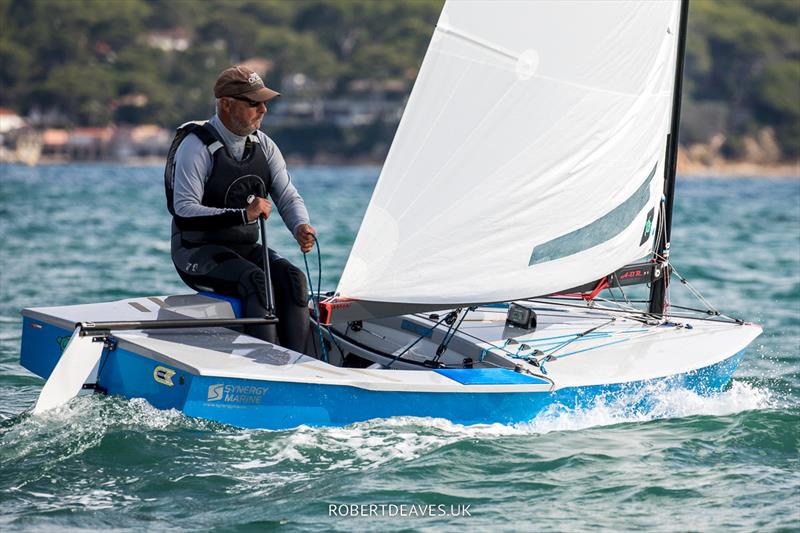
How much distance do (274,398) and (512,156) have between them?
1654 mm

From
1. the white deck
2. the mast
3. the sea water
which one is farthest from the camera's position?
the mast

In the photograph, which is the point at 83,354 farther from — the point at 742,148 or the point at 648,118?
the point at 742,148

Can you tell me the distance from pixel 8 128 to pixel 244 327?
82799mm

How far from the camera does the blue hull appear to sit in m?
4.77

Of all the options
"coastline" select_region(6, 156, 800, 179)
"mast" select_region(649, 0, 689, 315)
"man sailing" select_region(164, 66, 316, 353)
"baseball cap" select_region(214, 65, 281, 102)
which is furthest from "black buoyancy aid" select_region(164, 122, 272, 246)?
"coastline" select_region(6, 156, 800, 179)

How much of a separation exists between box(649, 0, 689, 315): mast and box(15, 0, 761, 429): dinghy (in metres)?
0.10

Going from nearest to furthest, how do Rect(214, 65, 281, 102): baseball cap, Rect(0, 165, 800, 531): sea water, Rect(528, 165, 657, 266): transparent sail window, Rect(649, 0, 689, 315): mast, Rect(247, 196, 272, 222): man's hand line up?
Rect(0, 165, 800, 531): sea water < Rect(247, 196, 272, 222): man's hand < Rect(214, 65, 281, 102): baseball cap < Rect(528, 165, 657, 266): transparent sail window < Rect(649, 0, 689, 315): mast

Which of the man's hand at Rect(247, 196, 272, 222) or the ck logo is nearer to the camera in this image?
the ck logo

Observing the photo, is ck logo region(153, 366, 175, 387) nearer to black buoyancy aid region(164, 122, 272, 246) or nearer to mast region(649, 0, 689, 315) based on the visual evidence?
black buoyancy aid region(164, 122, 272, 246)

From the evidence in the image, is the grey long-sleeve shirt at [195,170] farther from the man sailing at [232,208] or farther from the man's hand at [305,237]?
the man's hand at [305,237]

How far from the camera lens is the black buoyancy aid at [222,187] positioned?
17.5 ft

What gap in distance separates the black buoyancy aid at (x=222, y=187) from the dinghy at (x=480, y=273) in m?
0.29

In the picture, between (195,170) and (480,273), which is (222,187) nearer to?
(195,170)

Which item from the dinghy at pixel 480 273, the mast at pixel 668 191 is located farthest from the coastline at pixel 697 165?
the dinghy at pixel 480 273
